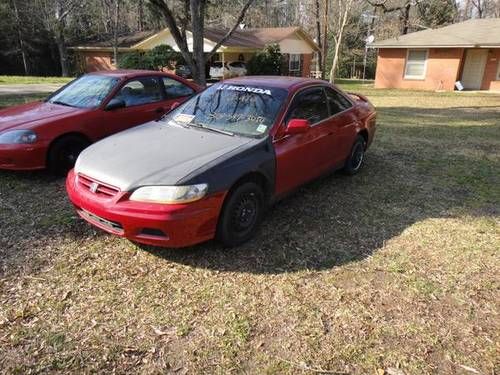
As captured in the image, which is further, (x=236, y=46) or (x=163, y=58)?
(x=236, y=46)

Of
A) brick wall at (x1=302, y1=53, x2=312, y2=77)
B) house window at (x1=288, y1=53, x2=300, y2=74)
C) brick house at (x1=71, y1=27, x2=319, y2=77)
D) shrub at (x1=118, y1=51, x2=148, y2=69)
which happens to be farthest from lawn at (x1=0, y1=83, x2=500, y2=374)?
brick wall at (x1=302, y1=53, x2=312, y2=77)

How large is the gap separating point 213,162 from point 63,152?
3.01 meters

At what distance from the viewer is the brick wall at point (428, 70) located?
2375 centimetres

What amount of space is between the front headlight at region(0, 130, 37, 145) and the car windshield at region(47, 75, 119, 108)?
0.96 m

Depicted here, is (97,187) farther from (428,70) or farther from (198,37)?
(428,70)

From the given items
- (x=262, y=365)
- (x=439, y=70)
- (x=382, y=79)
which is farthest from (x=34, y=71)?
(x=262, y=365)

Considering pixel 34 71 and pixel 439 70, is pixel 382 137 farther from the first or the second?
pixel 34 71

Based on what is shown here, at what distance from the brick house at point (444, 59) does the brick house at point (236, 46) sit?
886 cm

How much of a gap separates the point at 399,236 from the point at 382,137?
5.34 metres

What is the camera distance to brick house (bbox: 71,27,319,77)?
99.9 ft

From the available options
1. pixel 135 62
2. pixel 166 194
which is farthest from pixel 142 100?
pixel 135 62

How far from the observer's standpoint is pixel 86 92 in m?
6.49

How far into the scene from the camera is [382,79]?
26.3m

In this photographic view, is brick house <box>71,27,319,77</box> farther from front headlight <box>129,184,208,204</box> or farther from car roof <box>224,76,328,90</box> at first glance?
front headlight <box>129,184,208,204</box>
